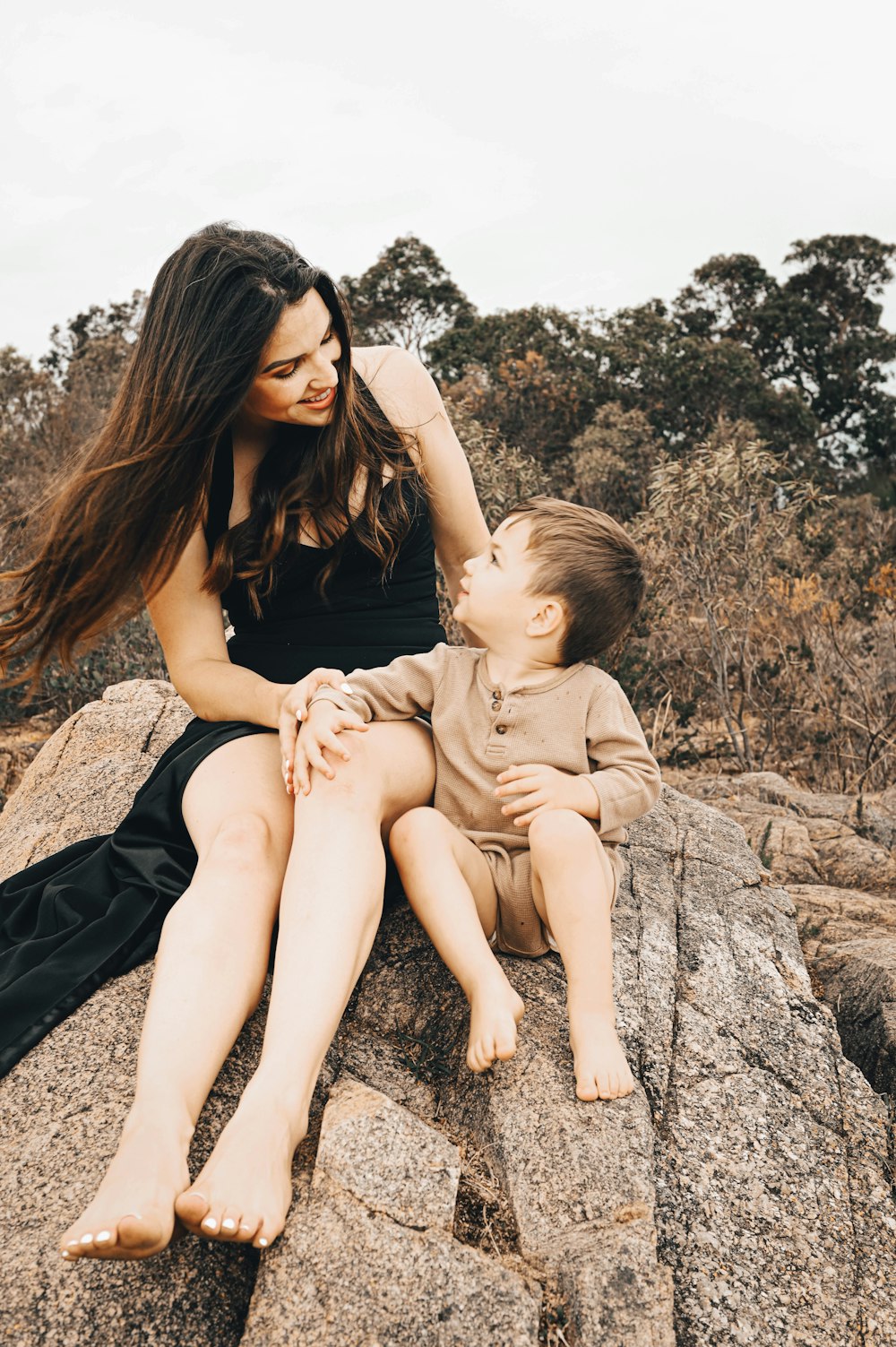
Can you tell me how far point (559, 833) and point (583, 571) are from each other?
541mm

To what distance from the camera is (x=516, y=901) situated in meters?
2.15

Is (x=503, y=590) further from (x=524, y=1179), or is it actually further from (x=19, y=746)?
(x=19, y=746)

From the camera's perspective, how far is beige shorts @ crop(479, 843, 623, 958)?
2133 mm

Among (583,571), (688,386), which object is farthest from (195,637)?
(688,386)

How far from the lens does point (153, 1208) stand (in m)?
1.41

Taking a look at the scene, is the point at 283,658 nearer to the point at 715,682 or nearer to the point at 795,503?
the point at 715,682

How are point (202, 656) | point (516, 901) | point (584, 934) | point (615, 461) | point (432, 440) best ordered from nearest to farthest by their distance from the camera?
point (584, 934) → point (516, 901) → point (202, 656) → point (432, 440) → point (615, 461)

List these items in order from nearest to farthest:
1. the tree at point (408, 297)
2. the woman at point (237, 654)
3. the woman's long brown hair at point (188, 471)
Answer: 1. the woman at point (237, 654)
2. the woman's long brown hair at point (188, 471)
3. the tree at point (408, 297)

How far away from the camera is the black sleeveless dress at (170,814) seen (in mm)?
2094

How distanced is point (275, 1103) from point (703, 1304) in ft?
2.38

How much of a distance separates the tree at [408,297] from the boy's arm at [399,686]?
1424cm

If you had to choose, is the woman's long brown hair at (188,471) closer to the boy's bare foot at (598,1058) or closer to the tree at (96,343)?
the boy's bare foot at (598,1058)

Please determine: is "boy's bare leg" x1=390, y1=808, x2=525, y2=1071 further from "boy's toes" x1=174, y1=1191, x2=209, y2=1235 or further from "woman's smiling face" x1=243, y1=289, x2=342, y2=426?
"woman's smiling face" x1=243, y1=289, x2=342, y2=426

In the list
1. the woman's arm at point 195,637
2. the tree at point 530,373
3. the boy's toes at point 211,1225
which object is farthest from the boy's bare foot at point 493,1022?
the tree at point 530,373
